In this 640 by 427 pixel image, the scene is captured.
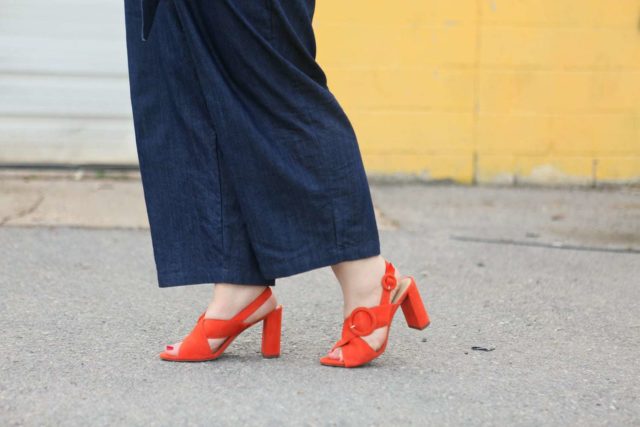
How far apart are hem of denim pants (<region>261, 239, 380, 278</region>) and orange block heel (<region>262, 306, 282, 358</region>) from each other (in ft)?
0.60

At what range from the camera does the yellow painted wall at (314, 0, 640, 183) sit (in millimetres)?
6016

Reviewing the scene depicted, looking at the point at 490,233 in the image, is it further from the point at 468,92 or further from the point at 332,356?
the point at 332,356

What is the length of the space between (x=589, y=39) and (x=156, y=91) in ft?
13.5

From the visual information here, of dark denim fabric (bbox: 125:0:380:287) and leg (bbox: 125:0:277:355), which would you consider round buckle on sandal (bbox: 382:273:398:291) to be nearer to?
dark denim fabric (bbox: 125:0:380:287)

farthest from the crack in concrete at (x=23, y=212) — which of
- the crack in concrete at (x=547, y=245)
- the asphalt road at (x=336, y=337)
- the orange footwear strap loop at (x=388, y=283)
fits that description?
the orange footwear strap loop at (x=388, y=283)

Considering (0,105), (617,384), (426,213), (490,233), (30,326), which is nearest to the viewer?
(617,384)

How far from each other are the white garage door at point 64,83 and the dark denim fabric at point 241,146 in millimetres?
3543

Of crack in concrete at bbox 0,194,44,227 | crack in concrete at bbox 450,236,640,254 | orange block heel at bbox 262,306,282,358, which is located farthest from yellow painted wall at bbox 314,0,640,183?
orange block heel at bbox 262,306,282,358

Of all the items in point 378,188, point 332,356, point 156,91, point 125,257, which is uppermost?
point 156,91

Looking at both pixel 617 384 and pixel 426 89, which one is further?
pixel 426 89

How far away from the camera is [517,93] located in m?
6.09

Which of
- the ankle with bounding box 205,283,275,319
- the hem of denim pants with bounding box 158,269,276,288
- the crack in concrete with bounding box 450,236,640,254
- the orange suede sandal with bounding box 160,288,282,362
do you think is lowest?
the crack in concrete with bounding box 450,236,640,254

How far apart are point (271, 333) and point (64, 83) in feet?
12.1

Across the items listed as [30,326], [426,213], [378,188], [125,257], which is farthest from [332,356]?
[378,188]
